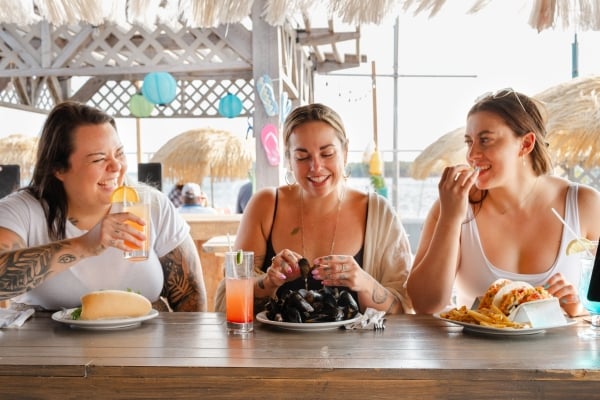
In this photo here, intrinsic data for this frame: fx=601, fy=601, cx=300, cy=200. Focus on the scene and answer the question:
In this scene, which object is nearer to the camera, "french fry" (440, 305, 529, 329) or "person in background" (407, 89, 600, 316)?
"french fry" (440, 305, 529, 329)

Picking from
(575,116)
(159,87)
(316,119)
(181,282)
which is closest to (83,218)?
(181,282)

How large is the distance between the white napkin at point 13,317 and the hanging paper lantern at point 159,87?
178 inches

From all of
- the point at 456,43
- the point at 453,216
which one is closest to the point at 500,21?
the point at 453,216

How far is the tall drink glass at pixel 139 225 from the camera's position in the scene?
5.91ft

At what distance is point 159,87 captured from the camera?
6.21 meters

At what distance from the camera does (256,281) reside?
217cm

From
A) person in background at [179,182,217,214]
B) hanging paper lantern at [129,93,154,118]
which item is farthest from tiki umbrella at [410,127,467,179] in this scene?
hanging paper lantern at [129,93,154,118]

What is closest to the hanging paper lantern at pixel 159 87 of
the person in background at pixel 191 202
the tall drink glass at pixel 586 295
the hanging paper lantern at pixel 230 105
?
the person in background at pixel 191 202

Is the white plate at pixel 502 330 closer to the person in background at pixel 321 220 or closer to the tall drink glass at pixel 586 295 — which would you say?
the tall drink glass at pixel 586 295

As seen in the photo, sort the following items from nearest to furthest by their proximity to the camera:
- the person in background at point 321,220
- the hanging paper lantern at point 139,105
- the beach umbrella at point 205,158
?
the person in background at point 321,220 < the hanging paper lantern at point 139,105 < the beach umbrella at point 205,158

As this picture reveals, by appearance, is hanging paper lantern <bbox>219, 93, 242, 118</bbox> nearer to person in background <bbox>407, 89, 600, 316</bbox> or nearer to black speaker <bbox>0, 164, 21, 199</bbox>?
black speaker <bbox>0, 164, 21, 199</bbox>

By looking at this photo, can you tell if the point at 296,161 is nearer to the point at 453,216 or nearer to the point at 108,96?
the point at 453,216

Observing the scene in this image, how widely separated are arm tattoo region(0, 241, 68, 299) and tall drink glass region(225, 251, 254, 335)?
54 cm

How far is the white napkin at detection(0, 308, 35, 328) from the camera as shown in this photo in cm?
184
